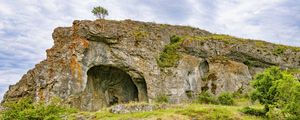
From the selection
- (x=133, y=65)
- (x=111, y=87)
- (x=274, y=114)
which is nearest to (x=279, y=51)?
(x=133, y=65)

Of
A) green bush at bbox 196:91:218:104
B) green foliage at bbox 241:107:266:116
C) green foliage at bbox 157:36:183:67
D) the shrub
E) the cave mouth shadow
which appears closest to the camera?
the shrub

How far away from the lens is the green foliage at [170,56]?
165 ft

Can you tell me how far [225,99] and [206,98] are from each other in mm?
2562

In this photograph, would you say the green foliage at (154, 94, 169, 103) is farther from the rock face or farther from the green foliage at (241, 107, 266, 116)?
the green foliage at (241, 107, 266, 116)

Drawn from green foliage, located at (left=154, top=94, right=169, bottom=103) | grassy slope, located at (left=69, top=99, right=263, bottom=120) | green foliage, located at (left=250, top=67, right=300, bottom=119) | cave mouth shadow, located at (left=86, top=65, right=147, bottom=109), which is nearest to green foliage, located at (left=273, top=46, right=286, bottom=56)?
green foliage, located at (left=154, top=94, right=169, bottom=103)

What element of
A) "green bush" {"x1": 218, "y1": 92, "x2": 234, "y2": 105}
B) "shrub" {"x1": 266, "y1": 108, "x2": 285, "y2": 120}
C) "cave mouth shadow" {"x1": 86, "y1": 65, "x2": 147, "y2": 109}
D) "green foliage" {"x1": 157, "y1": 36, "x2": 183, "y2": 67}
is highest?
"green foliage" {"x1": 157, "y1": 36, "x2": 183, "y2": 67}

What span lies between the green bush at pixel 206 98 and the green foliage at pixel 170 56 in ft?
16.9

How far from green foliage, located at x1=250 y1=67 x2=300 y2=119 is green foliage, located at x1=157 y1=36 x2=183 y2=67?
1982 centimetres

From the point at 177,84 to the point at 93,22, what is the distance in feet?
40.9

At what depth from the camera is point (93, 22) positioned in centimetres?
4712

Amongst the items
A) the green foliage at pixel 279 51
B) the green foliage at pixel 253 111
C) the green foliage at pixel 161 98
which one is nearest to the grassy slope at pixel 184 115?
the green foliage at pixel 253 111

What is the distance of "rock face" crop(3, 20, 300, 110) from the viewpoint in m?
44.5

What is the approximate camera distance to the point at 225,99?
47.0 m

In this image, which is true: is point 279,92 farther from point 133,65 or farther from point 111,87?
point 111,87
